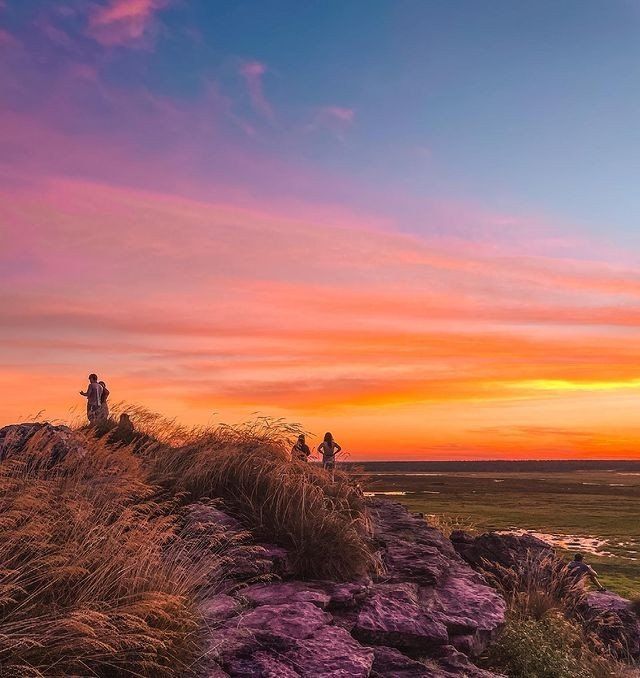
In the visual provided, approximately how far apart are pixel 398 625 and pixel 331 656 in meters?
1.75

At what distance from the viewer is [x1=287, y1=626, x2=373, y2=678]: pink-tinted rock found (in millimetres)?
7820

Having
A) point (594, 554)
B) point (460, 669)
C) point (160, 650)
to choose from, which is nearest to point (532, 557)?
point (460, 669)

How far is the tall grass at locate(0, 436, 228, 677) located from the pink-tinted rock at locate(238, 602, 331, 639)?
826 mm

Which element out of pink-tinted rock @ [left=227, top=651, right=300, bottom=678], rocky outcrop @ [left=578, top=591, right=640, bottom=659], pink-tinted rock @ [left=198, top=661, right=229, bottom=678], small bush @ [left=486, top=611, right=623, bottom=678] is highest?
pink-tinted rock @ [left=198, top=661, right=229, bottom=678]

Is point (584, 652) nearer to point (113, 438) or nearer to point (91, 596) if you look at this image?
point (91, 596)

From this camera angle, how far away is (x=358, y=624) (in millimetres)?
9398

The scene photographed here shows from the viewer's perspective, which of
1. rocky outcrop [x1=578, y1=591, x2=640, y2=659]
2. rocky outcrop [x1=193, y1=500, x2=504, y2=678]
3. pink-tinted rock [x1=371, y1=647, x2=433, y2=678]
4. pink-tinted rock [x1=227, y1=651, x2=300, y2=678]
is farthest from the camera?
rocky outcrop [x1=578, y1=591, x2=640, y2=659]

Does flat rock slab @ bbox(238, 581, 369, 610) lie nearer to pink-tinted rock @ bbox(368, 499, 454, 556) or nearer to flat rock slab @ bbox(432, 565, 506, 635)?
flat rock slab @ bbox(432, 565, 506, 635)

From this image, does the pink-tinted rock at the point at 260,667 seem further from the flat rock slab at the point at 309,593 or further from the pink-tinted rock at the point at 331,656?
the flat rock slab at the point at 309,593

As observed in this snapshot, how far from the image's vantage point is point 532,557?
55.3ft

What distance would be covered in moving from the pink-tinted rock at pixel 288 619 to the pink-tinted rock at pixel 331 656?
0.16 meters

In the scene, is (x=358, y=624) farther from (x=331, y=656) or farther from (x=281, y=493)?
(x=281, y=493)

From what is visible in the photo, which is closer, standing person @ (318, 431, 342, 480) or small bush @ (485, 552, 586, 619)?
small bush @ (485, 552, 586, 619)

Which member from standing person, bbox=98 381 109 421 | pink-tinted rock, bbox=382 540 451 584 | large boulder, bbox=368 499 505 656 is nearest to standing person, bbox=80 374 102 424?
standing person, bbox=98 381 109 421
